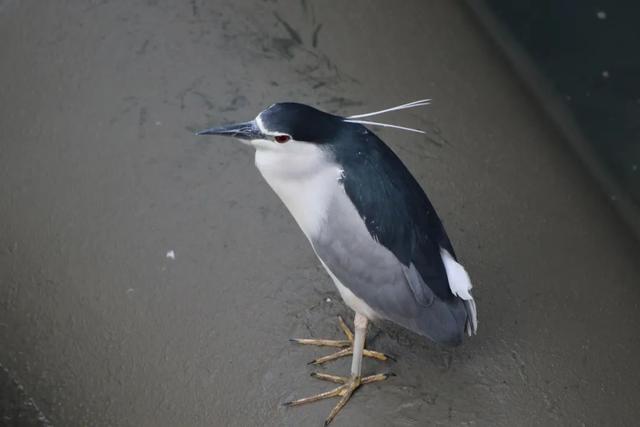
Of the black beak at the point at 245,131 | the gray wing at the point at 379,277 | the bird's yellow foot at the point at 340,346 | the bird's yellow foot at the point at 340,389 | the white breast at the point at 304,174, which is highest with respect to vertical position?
the black beak at the point at 245,131

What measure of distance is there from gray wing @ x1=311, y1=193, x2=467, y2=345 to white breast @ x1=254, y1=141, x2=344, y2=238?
3 centimetres

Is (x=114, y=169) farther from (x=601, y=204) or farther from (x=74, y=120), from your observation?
(x=601, y=204)

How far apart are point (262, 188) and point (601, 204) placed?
1320mm

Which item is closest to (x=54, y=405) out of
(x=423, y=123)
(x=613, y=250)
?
(x=423, y=123)

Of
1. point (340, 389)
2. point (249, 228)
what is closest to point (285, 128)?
point (249, 228)

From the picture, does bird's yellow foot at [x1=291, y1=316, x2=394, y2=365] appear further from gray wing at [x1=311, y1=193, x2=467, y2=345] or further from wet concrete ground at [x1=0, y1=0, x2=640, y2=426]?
gray wing at [x1=311, y1=193, x2=467, y2=345]

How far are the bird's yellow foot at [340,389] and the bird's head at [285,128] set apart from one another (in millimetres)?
774

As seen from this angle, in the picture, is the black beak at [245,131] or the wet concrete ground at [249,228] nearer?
the black beak at [245,131]

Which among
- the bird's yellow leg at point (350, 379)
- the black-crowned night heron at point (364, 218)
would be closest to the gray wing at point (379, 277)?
the black-crowned night heron at point (364, 218)

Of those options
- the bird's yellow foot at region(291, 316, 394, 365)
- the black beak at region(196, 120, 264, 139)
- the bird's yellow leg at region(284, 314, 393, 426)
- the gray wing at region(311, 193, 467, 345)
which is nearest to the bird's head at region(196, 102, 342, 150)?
the black beak at region(196, 120, 264, 139)

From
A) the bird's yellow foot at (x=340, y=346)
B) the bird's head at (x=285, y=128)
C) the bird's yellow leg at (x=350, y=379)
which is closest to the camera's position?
the bird's head at (x=285, y=128)

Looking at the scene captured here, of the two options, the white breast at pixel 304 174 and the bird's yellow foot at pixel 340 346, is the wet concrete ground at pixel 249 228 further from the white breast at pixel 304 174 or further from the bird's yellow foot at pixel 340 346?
the white breast at pixel 304 174

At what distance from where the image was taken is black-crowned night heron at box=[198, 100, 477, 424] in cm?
253

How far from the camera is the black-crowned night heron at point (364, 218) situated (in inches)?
99.6
